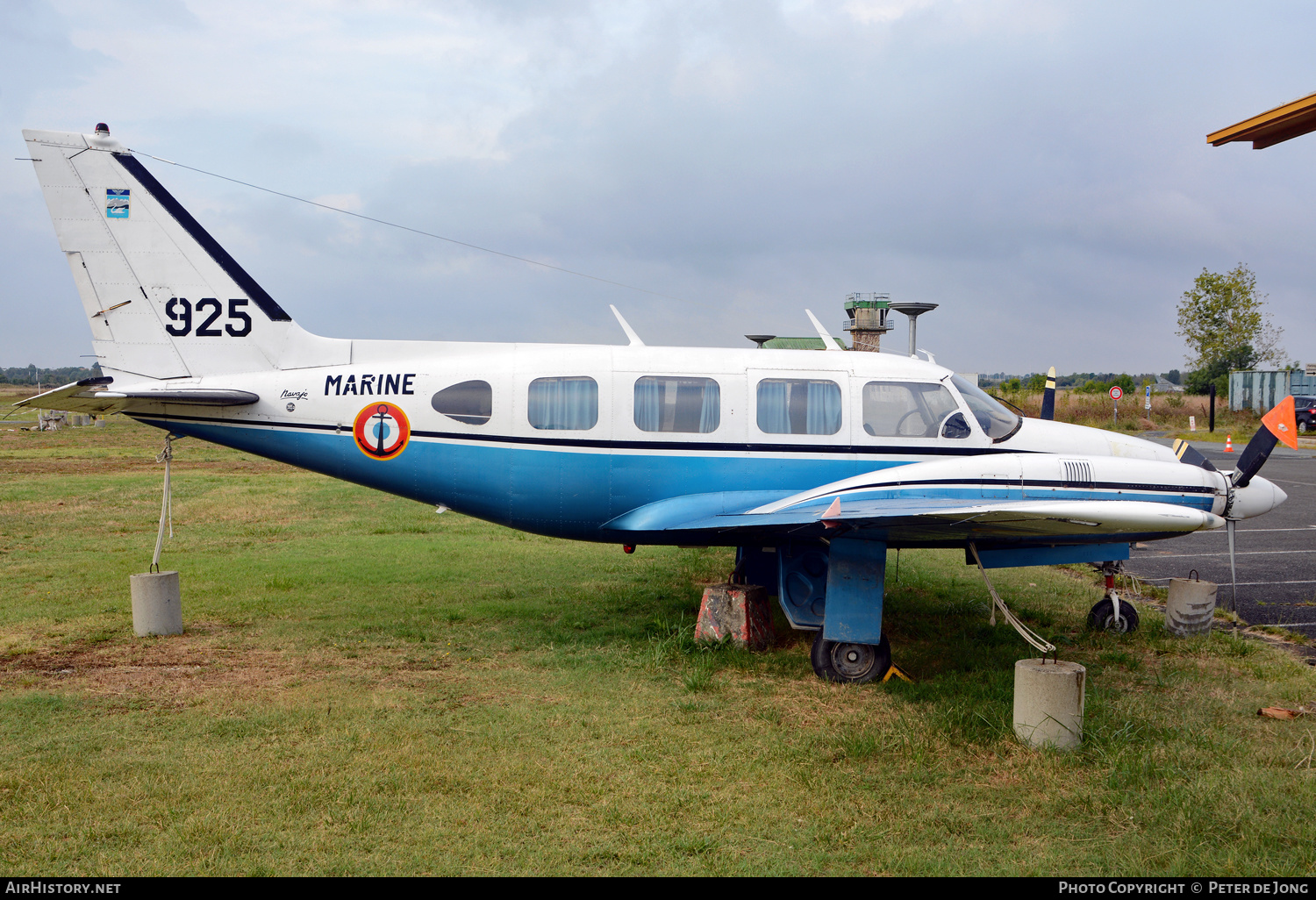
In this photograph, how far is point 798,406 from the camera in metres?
8.73

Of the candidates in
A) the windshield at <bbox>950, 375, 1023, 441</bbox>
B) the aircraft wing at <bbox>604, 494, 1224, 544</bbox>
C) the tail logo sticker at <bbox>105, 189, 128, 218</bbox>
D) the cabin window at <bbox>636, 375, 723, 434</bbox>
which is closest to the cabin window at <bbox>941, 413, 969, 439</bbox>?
the windshield at <bbox>950, 375, 1023, 441</bbox>

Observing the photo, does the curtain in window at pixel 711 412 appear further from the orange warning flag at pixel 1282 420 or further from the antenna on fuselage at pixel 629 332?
the orange warning flag at pixel 1282 420

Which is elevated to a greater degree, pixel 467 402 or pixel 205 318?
pixel 205 318

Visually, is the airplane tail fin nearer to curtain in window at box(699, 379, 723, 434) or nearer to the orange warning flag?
curtain in window at box(699, 379, 723, 434)

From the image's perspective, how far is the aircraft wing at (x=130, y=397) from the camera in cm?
878

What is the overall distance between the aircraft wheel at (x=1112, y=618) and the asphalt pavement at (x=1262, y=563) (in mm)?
1689

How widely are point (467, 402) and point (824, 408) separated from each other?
12.5ft

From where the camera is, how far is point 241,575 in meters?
12.2

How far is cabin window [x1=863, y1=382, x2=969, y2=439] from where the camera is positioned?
8742 mm

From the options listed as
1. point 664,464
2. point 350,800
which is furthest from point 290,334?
point 350,800

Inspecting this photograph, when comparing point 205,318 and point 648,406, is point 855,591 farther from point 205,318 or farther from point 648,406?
point 205,318

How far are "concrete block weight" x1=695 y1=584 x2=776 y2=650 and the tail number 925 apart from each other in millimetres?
6093

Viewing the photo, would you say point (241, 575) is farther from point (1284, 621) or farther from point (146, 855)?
point (1284, 621)

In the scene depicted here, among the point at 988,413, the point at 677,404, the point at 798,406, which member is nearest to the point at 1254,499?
the point at 988,413
